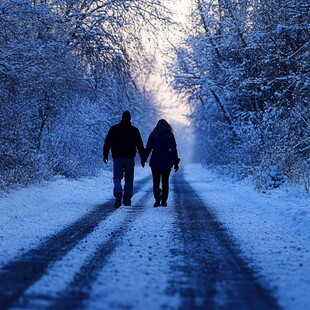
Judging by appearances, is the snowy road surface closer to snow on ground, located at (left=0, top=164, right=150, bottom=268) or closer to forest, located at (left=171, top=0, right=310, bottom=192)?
snow on ground, located at (left=0, top=164, right=150, bottom=268)

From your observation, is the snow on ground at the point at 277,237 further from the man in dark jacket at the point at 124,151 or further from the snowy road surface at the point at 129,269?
the man in dark jacket at the point at 124,151

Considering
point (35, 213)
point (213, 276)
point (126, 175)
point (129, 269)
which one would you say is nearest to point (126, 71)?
point (126, 175)

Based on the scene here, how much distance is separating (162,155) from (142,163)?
1.72ft

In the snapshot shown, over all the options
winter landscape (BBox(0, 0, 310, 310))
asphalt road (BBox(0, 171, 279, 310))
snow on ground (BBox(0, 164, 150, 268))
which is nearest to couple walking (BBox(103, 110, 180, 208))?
winter landscape (BBox(0, 0, 310, 310))

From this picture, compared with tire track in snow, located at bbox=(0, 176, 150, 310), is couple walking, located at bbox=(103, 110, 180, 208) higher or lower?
higher

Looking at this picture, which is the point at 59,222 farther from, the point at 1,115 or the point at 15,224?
the point at 1,115

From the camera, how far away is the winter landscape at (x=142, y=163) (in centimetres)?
429

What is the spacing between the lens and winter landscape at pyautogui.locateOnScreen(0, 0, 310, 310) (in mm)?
4285

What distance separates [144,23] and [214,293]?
492 inches

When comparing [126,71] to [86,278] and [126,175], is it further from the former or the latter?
[86,278]

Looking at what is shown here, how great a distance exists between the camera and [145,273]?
4621 mm

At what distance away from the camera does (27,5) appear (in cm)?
1075

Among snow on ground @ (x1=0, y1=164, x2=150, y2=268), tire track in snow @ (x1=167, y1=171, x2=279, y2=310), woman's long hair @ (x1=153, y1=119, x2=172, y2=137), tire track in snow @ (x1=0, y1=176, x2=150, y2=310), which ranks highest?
woman's long hair @ (x1=153, y1=119, x2=172, y2=137)

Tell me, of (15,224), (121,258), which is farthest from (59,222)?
(121,258)
